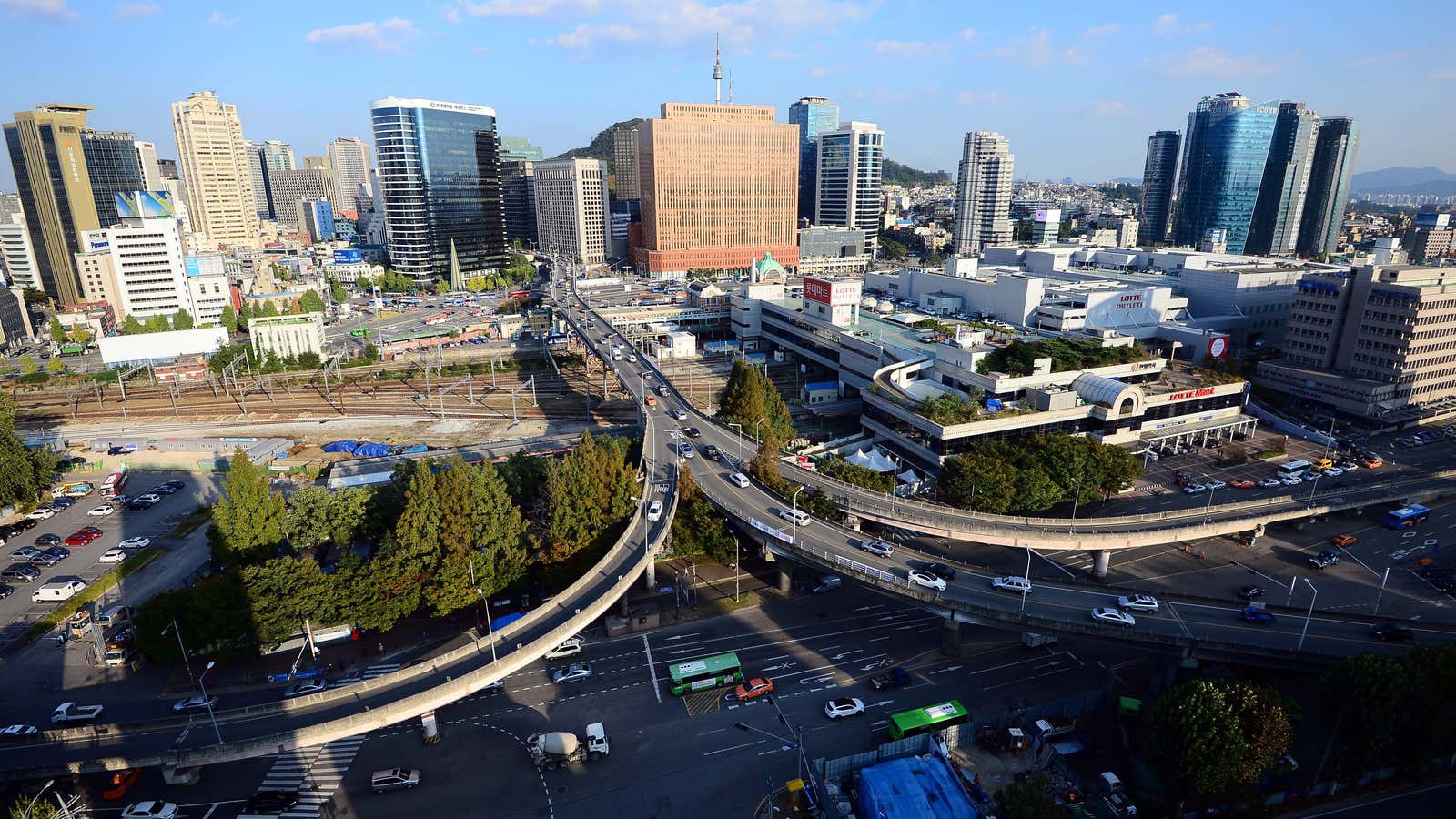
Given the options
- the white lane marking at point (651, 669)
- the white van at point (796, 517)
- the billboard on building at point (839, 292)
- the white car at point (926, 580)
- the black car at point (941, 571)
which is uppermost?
the billboard on building at point (839, 292)

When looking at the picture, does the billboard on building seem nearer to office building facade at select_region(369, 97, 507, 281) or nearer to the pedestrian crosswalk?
the pedestrian crosswalk

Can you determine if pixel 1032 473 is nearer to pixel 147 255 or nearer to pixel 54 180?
pixel 147 255

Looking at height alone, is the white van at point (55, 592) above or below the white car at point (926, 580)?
below

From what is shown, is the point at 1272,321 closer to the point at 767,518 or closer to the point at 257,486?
the point at 767,518

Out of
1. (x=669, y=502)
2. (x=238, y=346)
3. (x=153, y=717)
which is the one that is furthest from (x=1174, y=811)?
(x=238, y=346)

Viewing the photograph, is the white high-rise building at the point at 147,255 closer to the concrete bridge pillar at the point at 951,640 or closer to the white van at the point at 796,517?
the white van at the point at 796,517

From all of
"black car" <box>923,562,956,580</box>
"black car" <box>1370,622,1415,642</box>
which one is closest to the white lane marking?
"black car" <box>923,562,956,580</box>

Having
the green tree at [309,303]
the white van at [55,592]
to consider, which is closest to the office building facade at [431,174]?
the green tree at [309,303]
